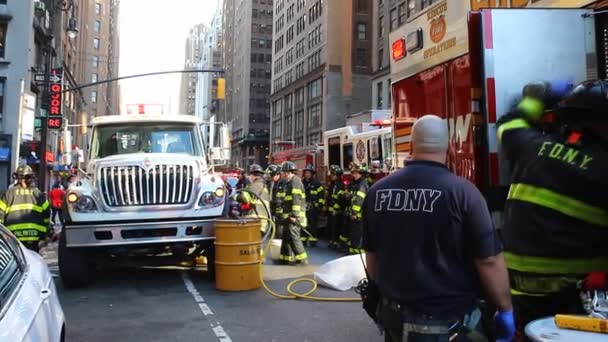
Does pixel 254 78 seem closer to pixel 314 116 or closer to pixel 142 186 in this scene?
pixel 314 116

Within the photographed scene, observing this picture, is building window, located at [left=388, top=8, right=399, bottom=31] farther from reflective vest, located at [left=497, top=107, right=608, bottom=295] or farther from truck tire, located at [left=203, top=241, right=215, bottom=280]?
reflective vest, located at [left=497, top=107, right=608, bottom=295]

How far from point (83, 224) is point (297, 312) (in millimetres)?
3138

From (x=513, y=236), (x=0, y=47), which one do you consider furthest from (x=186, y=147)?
(x=0, y=47)

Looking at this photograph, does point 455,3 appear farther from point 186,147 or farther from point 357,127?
point 357,127

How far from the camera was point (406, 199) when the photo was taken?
2.67 meters

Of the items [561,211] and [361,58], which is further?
[361,58]

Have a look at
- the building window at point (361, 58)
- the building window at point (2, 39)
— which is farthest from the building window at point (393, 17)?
the building window at point (2, 39)

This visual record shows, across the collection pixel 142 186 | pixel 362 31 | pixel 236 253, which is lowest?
pixel 236 253

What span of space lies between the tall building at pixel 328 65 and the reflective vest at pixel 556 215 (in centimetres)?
5548

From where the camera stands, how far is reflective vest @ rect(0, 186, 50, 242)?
740 centimetres

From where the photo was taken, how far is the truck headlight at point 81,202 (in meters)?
7.64

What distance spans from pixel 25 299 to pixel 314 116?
6633cm

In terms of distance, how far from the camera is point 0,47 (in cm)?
2919

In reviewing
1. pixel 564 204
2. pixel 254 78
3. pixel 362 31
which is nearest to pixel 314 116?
pixel 362 31
